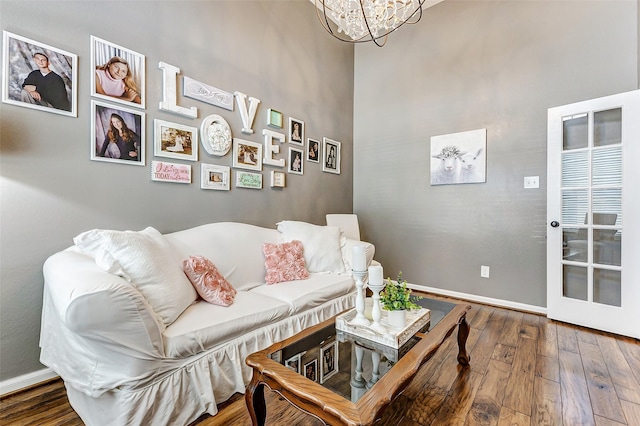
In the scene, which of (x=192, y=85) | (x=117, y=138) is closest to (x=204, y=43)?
(x=192, y=85)

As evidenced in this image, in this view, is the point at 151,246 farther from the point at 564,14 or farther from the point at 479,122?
the point at 564,14

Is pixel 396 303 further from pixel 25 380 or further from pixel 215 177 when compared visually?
pixel 25 380

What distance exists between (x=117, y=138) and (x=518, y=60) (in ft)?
12.0

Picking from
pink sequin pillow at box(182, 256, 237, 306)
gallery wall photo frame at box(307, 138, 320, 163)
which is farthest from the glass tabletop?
gallery wall photo frame at box(307, 138, 320, 163)

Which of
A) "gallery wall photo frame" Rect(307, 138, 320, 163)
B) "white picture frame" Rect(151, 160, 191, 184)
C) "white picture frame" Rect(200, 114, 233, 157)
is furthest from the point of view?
"gallery wall photo frame" Rect(307, 138, 320, 163)

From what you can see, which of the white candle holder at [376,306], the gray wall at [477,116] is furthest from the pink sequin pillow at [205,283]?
the gray wall at [477,116]

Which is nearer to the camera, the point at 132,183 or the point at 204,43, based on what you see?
the point at 132,183

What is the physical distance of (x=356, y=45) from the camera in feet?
13.2

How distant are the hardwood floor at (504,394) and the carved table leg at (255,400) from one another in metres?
0.21

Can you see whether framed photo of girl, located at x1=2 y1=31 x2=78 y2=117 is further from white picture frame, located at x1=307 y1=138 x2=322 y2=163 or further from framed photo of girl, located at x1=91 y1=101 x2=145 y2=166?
white picture frame, located at x1=307 y1=138 x2=322 y2=163

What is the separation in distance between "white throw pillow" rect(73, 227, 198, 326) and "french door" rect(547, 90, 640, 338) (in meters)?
3.09

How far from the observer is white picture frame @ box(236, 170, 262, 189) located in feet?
8.66

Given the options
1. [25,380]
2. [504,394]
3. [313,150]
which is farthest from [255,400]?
[313,150]

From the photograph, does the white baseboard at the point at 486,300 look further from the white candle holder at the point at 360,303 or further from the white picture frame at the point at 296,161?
the white candle holder at the point at 360,303
